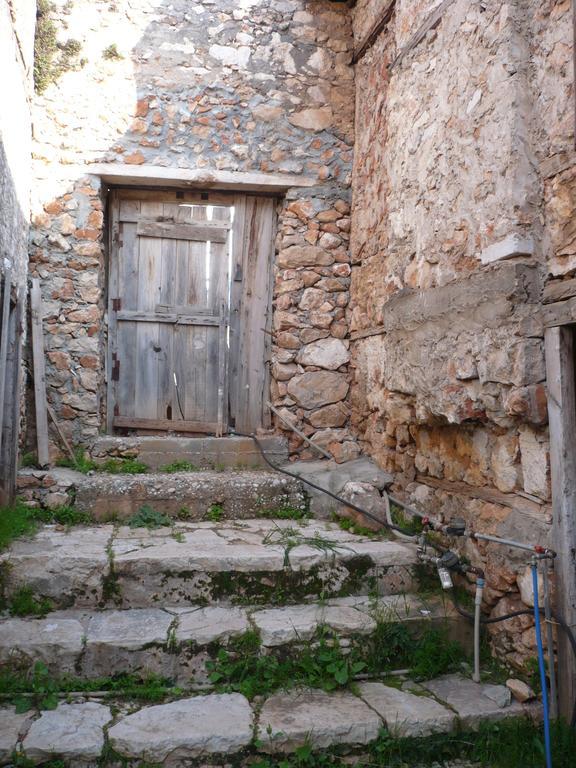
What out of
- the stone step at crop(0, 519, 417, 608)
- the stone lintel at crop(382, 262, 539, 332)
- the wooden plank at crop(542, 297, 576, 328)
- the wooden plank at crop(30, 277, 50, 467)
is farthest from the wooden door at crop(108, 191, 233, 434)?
the wooden plank at crop(542, 297, 576, 328)

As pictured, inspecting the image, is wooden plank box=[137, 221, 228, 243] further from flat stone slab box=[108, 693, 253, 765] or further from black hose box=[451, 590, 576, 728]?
flat stone slab box=[108, 693, 253, 765]

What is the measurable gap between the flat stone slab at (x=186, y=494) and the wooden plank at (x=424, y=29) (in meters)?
3.06

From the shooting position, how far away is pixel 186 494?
4.49m

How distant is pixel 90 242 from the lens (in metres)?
5.13

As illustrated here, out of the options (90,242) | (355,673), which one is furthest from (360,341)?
(355,673)

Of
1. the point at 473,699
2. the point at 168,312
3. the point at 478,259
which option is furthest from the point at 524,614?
the point at 168,312

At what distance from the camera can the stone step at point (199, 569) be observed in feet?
10.7

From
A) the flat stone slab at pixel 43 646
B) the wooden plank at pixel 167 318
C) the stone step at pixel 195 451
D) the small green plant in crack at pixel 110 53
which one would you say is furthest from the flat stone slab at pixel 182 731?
the small green plant in crack at pixel 110 53

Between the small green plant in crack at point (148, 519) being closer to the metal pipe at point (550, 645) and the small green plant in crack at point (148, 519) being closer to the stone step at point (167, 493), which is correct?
the stone step at point (167, 493)

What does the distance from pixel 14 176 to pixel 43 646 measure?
312 centimetres

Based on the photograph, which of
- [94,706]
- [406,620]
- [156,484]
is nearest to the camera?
[94,706]

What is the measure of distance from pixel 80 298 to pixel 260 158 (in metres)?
1.91

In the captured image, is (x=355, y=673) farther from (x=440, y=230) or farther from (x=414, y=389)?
(x=440, y=230)

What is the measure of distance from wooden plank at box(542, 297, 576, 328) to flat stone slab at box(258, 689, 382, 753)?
1850mm
